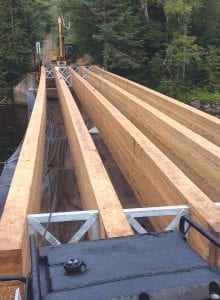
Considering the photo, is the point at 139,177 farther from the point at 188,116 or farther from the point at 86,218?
the point at 188,116

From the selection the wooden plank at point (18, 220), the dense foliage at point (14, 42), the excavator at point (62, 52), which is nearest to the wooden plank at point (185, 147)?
the wooden plank at point (18, 220)

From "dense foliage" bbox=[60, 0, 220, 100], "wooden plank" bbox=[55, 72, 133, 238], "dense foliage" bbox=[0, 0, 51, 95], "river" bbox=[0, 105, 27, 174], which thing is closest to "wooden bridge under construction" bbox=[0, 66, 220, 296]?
"wooden plank" bbox=[55, 72, 133, 238]

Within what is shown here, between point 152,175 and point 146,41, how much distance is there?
2199cm

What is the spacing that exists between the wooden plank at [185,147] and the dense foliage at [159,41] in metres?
15.8

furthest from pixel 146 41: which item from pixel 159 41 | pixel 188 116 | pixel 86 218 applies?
pixel 86 218

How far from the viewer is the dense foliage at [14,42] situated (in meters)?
26.9

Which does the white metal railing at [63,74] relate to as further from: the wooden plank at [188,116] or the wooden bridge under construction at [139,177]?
the wooden bridge under construction at [139,177]

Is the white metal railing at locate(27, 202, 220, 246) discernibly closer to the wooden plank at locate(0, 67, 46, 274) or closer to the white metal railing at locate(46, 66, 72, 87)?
the wooden plank at locate(0, 67, 46, 274)

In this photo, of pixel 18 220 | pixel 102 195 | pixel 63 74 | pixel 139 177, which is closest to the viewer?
pixel 18 220

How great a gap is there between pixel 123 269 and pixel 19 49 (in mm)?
27092

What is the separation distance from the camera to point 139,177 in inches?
202

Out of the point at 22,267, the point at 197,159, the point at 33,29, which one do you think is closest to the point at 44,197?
the point at 197,159

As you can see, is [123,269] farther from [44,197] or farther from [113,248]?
[44,197]

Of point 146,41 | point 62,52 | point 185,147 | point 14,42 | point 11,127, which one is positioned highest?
point 146,41
